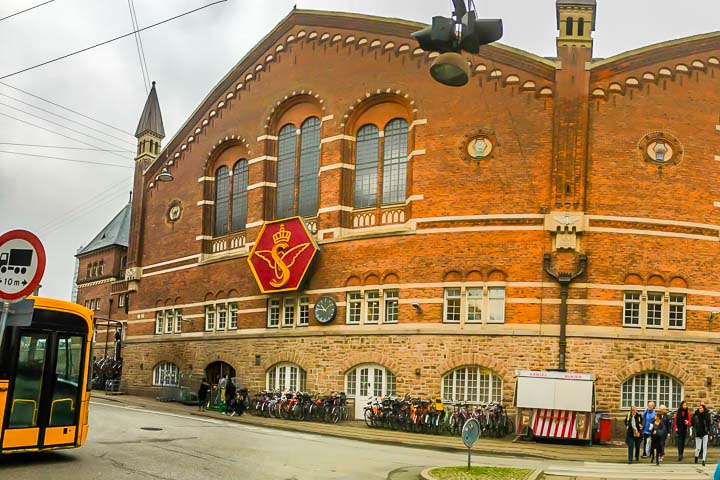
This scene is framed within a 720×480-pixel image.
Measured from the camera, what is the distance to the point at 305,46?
3509cm

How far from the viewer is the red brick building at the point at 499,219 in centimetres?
2733

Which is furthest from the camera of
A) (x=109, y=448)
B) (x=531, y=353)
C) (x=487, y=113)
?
(x=487, y=113)

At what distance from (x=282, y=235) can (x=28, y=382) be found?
67.2 ft

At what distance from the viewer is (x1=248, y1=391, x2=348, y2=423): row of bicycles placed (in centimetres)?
2984

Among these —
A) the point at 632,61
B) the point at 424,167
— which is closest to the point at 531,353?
the point at 424,167

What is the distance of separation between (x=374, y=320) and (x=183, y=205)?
14.3m

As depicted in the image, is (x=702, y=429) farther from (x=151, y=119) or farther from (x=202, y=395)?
(x=151, y=119)

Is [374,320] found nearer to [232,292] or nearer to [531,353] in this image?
[531,353]

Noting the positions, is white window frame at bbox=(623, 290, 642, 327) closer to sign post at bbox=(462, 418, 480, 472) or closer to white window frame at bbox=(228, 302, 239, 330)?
sign post at bbox=(462, 418, 480, 472)

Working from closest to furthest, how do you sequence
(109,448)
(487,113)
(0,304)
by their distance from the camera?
1. (0,304)
2. (109,448)
3. (487,113)

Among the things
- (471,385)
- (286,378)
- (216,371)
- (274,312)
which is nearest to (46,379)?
(471,385)

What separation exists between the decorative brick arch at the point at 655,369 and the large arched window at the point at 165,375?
21.3 m

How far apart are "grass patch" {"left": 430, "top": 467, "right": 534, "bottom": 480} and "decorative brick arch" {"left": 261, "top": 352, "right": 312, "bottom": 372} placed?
17.3 metres

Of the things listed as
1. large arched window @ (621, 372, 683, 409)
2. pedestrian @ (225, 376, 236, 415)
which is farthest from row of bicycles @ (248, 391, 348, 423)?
large arched window @ (621, 372, 683, 409)
